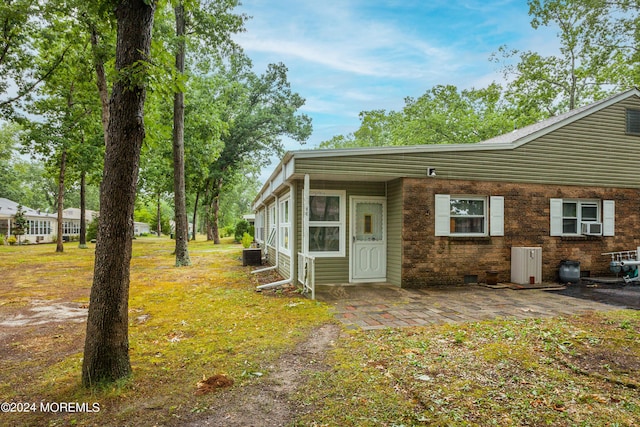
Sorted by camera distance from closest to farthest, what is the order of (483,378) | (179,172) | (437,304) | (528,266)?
(483,378), (437,304), (528,266), (179,172)

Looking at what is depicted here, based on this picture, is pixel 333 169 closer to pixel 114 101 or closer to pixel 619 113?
pixel 114 101

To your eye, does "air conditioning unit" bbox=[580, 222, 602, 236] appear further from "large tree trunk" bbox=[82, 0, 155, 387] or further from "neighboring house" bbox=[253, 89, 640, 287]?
"large tree trunk" bbox=[82, 0, 155, 387]

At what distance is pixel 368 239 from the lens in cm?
891

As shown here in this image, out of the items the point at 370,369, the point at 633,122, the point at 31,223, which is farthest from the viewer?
the point at 31,223

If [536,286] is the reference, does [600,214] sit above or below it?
above

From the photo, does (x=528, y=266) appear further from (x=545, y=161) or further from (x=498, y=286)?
(x=545, y=161)

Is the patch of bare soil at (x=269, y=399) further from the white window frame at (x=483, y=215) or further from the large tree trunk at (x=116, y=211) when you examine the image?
the white window frame at (x=483, y=215)

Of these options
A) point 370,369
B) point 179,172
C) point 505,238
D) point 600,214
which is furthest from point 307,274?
point 179,172

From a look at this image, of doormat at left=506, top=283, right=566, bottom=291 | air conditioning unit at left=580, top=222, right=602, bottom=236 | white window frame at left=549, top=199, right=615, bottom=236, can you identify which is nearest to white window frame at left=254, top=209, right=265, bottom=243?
doormat at left=506, top=283, right=566, bottom=291

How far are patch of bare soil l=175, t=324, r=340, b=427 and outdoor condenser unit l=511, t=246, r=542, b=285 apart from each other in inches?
259

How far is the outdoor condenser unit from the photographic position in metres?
8.45

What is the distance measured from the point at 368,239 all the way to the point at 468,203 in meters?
2.68

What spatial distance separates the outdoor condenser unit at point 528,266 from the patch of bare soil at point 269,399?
21.6 ft

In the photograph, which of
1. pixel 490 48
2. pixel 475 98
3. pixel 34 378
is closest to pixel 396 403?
pixel 34 378
